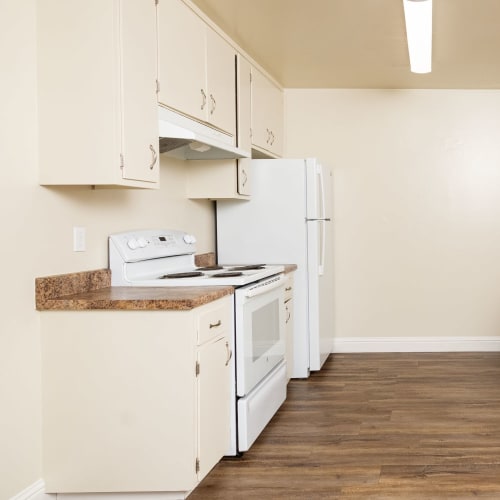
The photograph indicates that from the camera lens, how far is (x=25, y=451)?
9.55 ft

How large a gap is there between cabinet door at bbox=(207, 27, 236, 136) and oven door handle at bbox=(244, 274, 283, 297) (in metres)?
0.96

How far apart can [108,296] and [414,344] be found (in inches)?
163

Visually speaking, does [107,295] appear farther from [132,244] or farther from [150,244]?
[150,244]

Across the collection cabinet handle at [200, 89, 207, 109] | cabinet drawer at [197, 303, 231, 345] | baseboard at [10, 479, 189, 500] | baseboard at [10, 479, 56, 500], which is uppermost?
cabinet handle at [200, 89, 207, 109]

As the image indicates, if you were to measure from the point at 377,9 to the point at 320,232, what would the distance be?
1.90m

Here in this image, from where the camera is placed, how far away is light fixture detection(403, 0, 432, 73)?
3.93 m

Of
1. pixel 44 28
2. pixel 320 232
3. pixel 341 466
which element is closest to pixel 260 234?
pixel 320 232

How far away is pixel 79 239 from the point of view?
3.42m

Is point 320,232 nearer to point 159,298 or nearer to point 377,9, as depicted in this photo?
point 377,9

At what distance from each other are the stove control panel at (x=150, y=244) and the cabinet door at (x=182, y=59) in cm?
68

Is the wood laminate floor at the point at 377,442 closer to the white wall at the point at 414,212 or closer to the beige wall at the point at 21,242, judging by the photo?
the beige wall at the point at 21,242

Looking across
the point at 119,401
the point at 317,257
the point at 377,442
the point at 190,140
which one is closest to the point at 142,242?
the point at 190,140

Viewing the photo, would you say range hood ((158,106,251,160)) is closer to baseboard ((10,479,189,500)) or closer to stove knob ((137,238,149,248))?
stove knob ((137,238,149,248))

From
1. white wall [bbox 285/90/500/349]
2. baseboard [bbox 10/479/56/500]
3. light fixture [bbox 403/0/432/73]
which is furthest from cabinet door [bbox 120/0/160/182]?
white wall [bbox 285/90/500/349]
